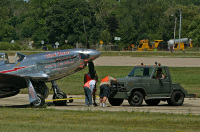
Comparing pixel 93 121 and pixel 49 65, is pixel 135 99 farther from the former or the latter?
pixel 93 121

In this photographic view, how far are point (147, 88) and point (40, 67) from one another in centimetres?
484

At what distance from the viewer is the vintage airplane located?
19.8m

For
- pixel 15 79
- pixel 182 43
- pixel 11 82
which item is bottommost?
pixel 11 82

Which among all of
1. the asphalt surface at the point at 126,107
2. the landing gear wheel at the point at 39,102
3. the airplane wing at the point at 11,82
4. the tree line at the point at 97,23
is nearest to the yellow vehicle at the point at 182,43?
the tree line at the point at 97,23

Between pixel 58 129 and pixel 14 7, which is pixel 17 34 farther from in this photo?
pixel 58 129

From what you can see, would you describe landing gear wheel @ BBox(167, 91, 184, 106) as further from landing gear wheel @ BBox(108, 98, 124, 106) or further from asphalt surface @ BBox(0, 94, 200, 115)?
landing gear wheel @ BBox(108, 98, 124, 106)

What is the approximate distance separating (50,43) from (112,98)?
9811 cm

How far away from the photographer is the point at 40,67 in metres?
20.0

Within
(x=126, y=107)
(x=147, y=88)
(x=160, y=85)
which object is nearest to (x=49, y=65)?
(x=126, y=107)

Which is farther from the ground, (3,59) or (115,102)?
(3,59)

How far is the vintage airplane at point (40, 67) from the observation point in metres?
19.8

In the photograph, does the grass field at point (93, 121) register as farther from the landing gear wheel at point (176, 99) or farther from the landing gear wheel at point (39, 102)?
the landing gear wheel at point (176, 99)

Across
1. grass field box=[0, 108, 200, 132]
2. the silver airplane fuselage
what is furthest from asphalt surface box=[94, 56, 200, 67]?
grass field box=[0, 108, 200, 132]

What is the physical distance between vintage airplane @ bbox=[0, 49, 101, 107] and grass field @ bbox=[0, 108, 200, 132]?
276 centimetres
